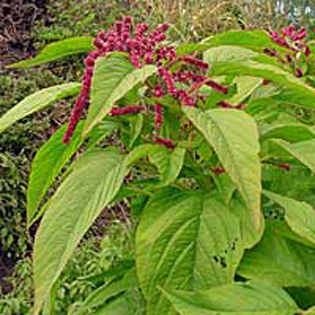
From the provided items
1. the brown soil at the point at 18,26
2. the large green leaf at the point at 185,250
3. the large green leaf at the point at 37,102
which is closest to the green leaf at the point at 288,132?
the large green leaf at the point at 185,250

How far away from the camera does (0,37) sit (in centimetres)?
463

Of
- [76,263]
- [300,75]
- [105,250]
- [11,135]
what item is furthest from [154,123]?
[11,135]

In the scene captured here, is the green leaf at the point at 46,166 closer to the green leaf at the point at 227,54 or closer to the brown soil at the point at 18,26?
the green leaf at the point at 227,54

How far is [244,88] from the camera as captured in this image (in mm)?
920

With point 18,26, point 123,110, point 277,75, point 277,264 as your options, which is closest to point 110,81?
point 123,110

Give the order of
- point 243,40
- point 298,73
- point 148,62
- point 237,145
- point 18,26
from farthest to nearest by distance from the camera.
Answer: point 18,26 → point 298,73 → point 243,40 → point 148,62 → point 237,145

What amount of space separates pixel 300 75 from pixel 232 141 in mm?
472

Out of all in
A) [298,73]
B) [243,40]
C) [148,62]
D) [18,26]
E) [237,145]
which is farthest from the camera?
[18,26]

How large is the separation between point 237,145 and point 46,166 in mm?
307

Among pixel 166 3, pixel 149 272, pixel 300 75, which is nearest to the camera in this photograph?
pixel 149 272

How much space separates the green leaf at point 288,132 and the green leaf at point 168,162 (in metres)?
0.11

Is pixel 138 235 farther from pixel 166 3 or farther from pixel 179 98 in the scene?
pixel 166 3

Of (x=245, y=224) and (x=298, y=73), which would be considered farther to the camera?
(x=298, y=73)

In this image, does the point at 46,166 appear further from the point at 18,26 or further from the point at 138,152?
the point at 18,26
